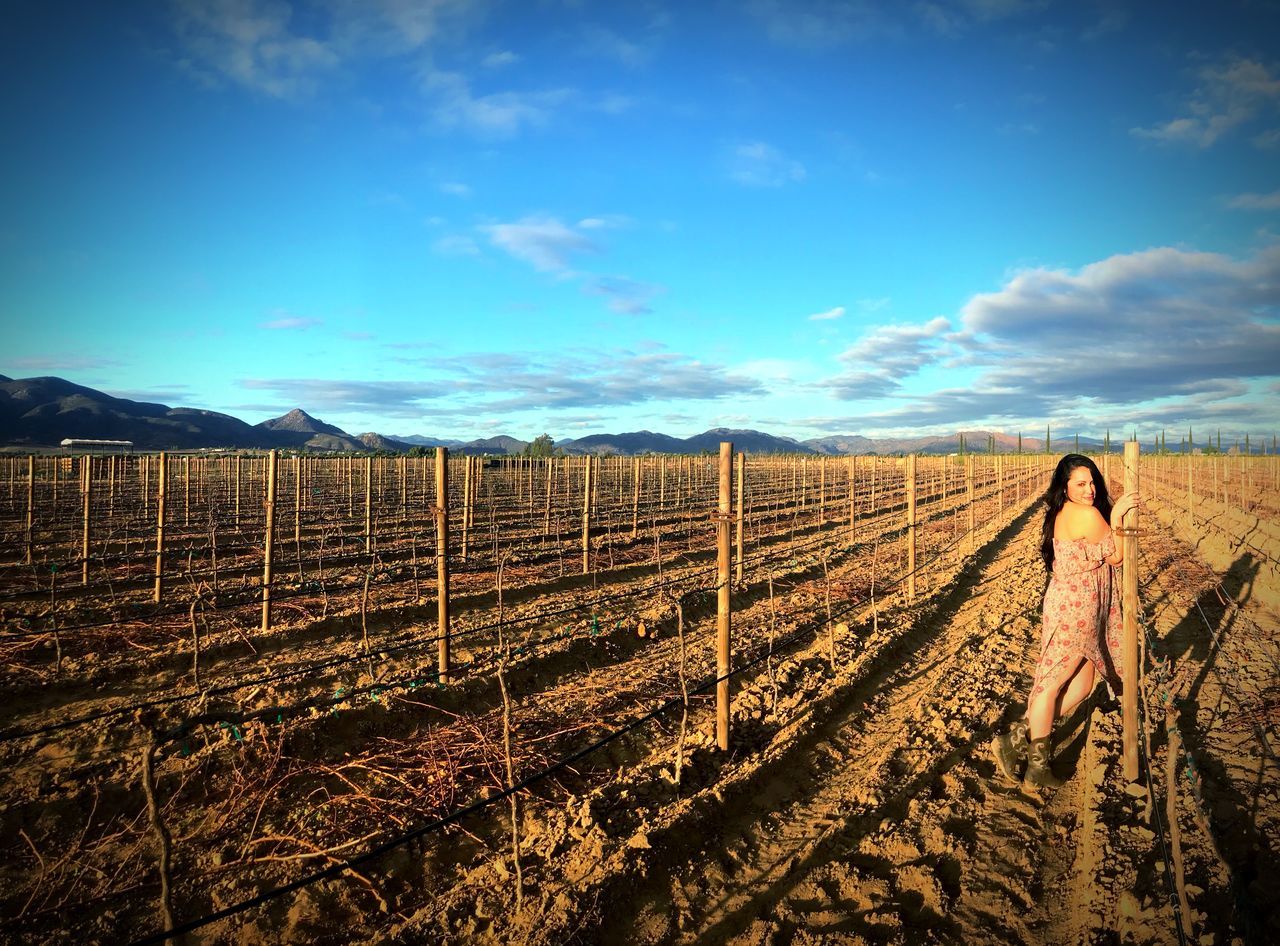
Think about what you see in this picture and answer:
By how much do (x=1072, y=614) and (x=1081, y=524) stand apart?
0.54 m

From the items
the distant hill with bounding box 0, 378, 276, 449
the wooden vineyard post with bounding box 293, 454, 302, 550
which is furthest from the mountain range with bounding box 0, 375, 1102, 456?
the wooden vineyard post with bounding box 293, 454, 302, 550

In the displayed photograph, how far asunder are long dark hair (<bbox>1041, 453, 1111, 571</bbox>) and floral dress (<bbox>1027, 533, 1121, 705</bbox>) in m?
0.15

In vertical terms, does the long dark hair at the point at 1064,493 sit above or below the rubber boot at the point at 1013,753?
above

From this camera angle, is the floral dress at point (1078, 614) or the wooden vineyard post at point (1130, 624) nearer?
the wooden vineyard post at point (1130, 624)

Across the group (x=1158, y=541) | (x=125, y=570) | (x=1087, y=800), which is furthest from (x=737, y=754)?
(x=1158, y=541)

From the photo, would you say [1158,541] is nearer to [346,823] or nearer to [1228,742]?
[1228,742]

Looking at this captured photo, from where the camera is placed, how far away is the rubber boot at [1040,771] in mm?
3752

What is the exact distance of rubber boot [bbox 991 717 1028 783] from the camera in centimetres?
392

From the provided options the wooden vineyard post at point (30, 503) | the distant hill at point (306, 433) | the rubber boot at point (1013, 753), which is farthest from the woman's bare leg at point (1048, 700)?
the distant hill at point (306, 433)

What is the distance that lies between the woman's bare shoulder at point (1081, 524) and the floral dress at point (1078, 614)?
1.2 inches

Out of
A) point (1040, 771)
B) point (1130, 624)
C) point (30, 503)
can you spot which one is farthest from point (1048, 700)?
point (30, 503)

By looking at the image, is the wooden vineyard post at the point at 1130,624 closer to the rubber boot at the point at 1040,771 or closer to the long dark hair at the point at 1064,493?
the long dark hair at the point at 1064,493

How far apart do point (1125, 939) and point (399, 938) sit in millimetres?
3019

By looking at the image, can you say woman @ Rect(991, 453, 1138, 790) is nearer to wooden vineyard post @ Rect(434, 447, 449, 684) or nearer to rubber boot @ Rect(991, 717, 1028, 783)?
rubber boot @ Rect(991, 717, 1028, 783)
